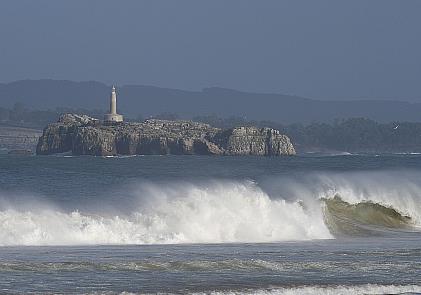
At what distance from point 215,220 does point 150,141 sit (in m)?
136

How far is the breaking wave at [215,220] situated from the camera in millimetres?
31359

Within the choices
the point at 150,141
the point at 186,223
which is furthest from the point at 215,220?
the point at 150,141

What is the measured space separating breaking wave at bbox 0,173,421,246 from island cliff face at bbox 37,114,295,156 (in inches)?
Result: 4681

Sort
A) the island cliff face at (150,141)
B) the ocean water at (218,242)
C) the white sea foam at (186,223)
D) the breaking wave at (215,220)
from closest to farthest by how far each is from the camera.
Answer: the ocean water at (218,242) < the white sea foam at (186,223) < the breaking wave at (215,220) < the island cliff face at (150,141)

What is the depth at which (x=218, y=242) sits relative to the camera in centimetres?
3241

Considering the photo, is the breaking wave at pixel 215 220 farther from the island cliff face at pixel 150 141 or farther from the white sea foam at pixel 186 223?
the island cliff face at pixel 150 141

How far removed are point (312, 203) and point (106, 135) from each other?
417ft

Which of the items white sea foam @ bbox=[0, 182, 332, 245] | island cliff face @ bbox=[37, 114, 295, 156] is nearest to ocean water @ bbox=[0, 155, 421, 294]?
white sea foam @ bbox=[0, 182, 332, 245]

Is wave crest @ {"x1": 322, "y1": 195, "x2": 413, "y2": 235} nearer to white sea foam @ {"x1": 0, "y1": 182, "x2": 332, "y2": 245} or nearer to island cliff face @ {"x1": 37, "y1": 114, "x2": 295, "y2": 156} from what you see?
white sea foam @ {"x1": 0, "y1": 182, "x2": 332, "y2": 245}

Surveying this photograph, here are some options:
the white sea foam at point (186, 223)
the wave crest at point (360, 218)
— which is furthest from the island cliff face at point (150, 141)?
the white sea foam at point (186, 223)

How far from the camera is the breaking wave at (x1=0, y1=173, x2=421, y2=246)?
103ft

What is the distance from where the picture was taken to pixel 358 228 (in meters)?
38.4

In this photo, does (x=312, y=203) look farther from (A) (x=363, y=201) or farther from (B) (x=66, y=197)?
(B) (x=66, y=197)

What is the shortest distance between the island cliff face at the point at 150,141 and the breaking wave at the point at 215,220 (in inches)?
4681
